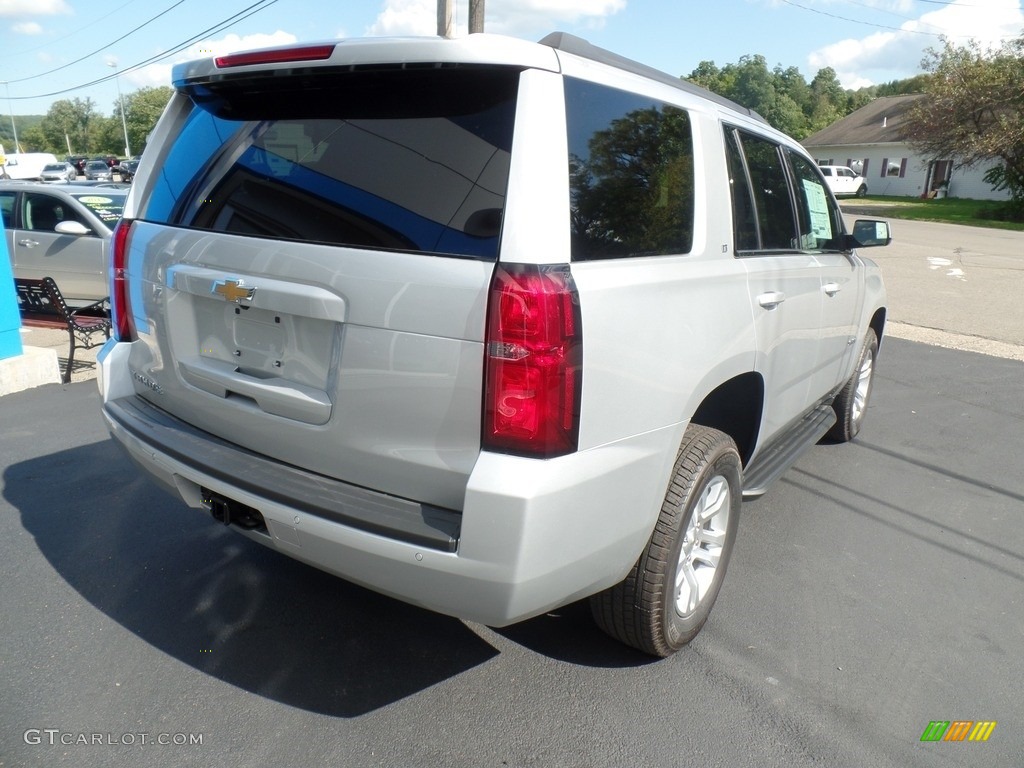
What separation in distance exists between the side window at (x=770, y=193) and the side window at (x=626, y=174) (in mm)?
684

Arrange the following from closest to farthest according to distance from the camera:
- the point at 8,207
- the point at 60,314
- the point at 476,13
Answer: the point at 60,314 → the point at 8,207 → the point at 476,13

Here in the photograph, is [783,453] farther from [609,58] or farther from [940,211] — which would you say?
[940,211]

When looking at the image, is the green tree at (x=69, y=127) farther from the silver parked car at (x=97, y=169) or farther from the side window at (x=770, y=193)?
the side window at (x=770, y=193)

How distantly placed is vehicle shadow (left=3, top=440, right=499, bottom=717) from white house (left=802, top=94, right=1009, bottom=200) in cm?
4983

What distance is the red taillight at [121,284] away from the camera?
10.1ft

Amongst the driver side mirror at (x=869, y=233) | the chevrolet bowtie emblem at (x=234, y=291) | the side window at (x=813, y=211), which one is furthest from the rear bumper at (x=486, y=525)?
the driver side mirror at (x=869, y=233)

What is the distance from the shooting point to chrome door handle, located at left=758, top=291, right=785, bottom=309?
122 inches

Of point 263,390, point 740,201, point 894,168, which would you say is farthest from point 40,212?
point 894,168

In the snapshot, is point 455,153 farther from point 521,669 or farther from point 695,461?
point 521,669

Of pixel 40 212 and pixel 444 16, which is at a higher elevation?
pixel 444 16

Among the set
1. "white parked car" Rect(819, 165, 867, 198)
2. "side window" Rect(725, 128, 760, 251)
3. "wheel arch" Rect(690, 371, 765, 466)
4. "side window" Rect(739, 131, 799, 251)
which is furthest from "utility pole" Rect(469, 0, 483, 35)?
"white parked car" Rect(819, 165, 867, 198)

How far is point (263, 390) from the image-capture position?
251cm

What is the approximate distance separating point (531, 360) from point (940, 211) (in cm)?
4185

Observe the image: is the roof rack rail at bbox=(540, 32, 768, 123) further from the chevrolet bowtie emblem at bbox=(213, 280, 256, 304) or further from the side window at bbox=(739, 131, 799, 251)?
the chevrolet bowtie emblem at bbox=(213, 280, 256, 304)
